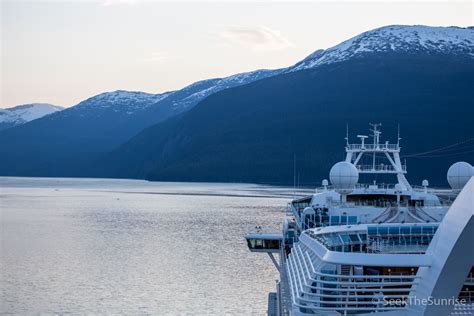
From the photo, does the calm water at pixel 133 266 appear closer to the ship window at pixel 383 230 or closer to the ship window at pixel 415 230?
the ship window at pixel 383 230

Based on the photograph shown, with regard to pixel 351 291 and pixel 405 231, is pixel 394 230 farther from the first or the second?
pixel 351 291

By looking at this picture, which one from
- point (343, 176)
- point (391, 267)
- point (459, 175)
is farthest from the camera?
point (459, 175)

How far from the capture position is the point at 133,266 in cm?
5978

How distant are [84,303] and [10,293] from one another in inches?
214

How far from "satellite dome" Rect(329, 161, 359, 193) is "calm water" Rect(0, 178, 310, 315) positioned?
8.34 metres

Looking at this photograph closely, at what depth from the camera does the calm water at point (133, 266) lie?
145 feet

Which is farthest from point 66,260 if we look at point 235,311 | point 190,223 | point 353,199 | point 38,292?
point 190,223

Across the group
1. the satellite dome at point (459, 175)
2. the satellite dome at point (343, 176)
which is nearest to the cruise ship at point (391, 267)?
the satellite dome at point (343, 176)

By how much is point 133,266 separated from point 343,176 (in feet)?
83.0

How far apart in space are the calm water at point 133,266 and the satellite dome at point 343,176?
8.34 meters

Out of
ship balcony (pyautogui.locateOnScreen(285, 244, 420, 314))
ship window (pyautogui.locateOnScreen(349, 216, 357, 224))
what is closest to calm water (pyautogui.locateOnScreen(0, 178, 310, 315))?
Result: ship window (pyautogui.locateOnScreen(349, 216, 357, 224))

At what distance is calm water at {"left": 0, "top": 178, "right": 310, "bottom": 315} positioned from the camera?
44.3 metres

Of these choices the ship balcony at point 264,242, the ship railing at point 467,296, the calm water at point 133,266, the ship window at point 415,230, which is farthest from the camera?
the ship balcony at point 264,242

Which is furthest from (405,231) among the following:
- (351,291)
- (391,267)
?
(351,291)
